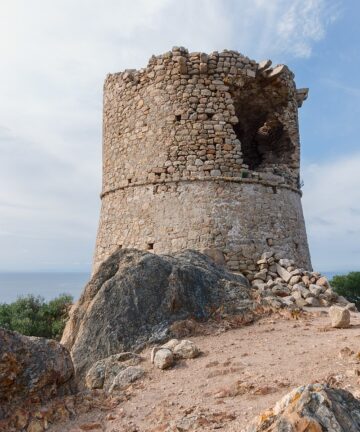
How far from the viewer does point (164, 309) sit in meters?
6.29

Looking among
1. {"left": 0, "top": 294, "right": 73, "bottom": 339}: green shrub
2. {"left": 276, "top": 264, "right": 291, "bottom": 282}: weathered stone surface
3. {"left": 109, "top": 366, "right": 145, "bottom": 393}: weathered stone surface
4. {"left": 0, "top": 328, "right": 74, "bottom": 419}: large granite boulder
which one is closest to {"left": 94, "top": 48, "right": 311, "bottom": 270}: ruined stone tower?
{"left": 276, "top": 264, "right": 291, "bottom": 282}: weathered stone surface

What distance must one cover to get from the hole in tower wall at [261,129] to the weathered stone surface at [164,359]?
23.0 feet

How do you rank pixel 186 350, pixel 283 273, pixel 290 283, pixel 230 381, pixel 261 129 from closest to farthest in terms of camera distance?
pixel 230 381 < pixel 186 350 < pixel 290 283 < pixel 283 273 < pixel 261 129

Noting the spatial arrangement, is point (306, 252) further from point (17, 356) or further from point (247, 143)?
point (17, 356)

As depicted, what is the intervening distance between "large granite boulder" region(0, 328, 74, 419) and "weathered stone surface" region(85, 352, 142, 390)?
289 mm

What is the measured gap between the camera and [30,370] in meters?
4.30

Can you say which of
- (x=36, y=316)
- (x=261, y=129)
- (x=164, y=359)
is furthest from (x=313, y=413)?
(x=36, y=316)

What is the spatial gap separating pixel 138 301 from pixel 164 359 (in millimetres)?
1539

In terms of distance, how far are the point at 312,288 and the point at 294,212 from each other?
2.67 meters

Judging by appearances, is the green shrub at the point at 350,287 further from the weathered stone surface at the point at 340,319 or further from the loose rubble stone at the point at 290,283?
the weathered stone surface at the point at 340,319

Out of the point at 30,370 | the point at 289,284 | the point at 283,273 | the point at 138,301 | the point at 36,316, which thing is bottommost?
the point at 30,370

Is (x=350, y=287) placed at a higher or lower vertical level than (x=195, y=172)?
lower

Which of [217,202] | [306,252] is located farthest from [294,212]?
[217,202]

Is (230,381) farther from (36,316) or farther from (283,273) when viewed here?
(36,316)
